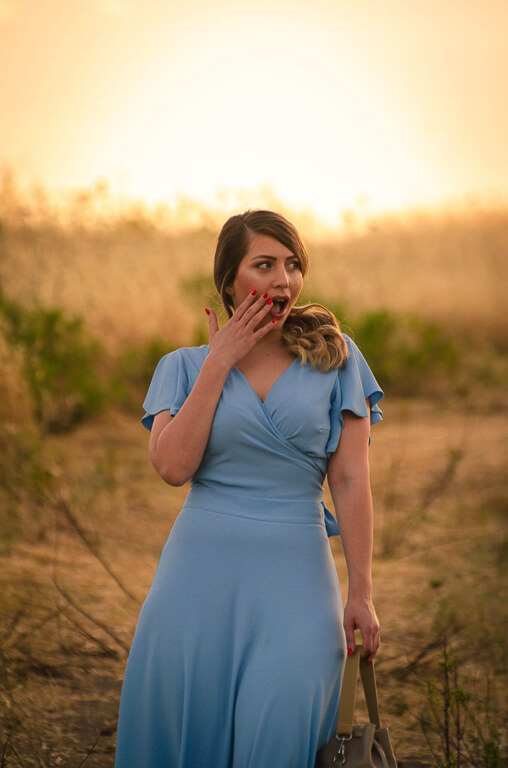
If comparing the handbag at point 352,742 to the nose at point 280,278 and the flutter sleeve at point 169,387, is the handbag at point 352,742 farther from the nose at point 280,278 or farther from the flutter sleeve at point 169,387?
the nose at point 280,278

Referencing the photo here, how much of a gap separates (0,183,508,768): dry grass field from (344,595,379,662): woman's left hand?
606 millimetres

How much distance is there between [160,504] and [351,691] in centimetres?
451

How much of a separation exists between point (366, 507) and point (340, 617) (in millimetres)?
280

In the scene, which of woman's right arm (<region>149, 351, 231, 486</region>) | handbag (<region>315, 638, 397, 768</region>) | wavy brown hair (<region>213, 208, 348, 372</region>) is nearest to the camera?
handbag (<region>315, 638, 397, 768</region>)

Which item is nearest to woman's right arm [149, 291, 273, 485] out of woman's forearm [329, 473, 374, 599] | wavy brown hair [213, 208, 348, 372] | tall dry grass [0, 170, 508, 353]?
wavy brown hair [213, 208, 348, 372]

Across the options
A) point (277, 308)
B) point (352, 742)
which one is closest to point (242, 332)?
point (277, 308)

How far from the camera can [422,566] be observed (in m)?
5.08

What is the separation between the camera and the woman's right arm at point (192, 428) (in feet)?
6.22

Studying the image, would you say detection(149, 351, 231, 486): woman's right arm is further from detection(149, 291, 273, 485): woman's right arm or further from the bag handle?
the bag handle

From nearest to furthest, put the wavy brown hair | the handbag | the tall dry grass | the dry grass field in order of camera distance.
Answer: the handbag, the wavy brown hair, the dry grass field, the tall dry grass

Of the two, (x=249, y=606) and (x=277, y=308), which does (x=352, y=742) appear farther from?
(x=277, y=308)

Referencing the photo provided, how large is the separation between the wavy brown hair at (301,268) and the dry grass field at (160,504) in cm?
120

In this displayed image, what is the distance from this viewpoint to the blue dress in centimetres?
181

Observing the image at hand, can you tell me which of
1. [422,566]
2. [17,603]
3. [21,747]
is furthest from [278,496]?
[422,566]
